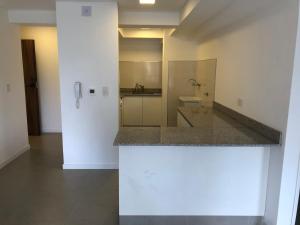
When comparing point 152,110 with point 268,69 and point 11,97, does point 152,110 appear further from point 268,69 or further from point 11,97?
point 268,69

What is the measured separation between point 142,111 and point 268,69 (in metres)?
4.14

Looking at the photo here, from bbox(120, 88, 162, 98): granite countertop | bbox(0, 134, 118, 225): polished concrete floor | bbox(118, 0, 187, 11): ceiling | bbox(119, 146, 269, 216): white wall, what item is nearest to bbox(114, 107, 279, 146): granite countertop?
bbox(119, 146, 269, 216): white wall

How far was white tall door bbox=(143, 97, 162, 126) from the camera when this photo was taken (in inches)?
238

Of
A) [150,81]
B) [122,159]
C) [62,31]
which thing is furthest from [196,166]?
[150,81]

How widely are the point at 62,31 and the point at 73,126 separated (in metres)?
1.36

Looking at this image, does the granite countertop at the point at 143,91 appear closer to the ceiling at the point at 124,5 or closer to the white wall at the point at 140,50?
the white wall at the point at 140,50

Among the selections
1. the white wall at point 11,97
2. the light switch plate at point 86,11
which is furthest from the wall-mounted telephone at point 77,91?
the white wall at point 11,97

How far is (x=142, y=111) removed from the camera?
20.0ft

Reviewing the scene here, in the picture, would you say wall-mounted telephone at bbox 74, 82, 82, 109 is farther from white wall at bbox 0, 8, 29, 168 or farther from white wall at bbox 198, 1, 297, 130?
white wall at bbox 198, 1, 297, 130

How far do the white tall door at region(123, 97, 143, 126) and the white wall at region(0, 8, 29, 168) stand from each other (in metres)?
2.42

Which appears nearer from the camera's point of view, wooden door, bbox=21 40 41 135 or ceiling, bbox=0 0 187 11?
ceiling, bbox=0 0 187 11

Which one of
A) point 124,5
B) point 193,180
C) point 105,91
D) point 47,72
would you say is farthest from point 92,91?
point 47,72

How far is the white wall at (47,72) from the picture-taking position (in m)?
5.20

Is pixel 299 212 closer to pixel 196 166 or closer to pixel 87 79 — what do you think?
pixel 196 166
